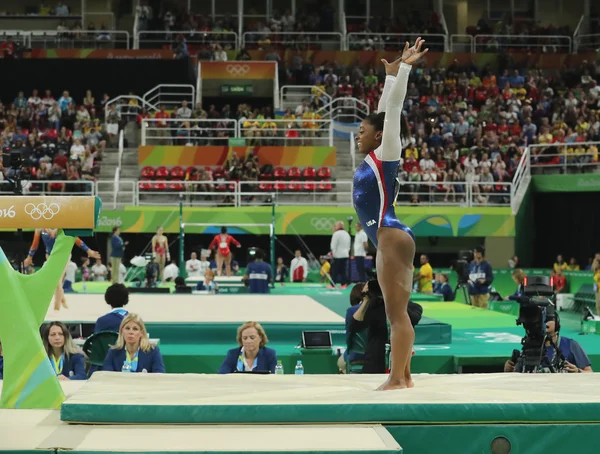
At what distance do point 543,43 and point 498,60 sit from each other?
2.70m

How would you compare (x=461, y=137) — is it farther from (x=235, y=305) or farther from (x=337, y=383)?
(x=337, y=383)

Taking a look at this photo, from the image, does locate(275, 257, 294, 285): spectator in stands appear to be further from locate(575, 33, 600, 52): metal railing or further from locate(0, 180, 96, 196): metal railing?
locate(575, 33, 600, 52): metal railing

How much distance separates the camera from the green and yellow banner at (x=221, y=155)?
24.4 meters

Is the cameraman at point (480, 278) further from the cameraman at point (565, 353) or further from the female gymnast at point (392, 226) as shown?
the female gymnast at point (392, 226)

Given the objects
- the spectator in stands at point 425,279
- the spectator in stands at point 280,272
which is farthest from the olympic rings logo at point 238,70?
the spectator in stands at point 425,279

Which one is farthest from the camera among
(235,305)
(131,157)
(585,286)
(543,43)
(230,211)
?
(543,43)

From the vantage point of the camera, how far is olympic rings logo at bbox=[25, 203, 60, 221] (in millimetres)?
4707

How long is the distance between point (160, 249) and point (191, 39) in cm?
1341

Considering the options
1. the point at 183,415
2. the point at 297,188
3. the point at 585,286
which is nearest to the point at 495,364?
the point at 183,415

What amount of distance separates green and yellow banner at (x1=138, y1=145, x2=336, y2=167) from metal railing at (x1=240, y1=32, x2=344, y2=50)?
6570 mm

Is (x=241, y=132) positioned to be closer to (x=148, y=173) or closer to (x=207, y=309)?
(x=148, y=173)

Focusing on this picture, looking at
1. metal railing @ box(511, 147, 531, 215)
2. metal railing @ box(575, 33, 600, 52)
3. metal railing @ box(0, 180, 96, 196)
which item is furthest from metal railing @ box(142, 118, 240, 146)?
metal railing @ box(575, 33, 600, 52)

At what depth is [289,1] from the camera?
32781mm

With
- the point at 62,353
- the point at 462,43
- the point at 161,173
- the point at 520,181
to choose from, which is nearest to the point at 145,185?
the point at 161,173
